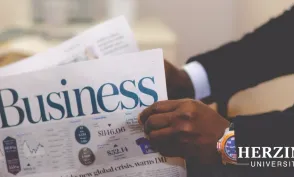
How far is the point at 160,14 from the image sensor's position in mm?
1604

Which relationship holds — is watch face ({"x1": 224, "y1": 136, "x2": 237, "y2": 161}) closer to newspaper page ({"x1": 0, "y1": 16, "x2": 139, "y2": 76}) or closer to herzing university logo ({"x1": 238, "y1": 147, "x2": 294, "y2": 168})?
herzing university logo ({"x1": 238, "y1": 147, "x2": 294, "y2": 168})

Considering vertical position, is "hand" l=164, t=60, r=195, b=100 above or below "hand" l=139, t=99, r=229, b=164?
above

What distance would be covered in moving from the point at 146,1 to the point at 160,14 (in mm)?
77

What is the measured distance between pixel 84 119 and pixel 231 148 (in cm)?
17

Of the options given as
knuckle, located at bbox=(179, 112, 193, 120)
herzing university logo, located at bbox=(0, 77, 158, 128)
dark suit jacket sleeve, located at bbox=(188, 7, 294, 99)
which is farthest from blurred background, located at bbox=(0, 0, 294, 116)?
knuckle, located at bbox=(179, 112, 193, 120)

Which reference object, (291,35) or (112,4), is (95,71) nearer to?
(291,35)

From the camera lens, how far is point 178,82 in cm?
75

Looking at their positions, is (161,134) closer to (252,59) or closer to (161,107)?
(161,107)

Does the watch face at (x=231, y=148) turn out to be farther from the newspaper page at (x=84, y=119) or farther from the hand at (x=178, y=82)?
the hand at (x=178, y=82)

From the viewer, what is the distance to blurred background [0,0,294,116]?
48.6 inches

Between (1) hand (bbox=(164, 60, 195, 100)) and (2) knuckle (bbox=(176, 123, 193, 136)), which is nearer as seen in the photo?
(2) knuckle (bbox=(176, 123, 193, 136))

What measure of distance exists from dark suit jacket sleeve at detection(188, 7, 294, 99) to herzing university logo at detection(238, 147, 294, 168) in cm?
26

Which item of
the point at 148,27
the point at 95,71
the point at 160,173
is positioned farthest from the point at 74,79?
the point at 148,27

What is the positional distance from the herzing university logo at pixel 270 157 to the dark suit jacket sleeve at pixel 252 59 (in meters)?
Answer: 0.26
